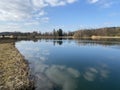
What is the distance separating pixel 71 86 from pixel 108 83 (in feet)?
7.77

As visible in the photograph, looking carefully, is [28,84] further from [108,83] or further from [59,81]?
[108,83]

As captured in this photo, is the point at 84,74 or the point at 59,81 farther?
the point at 84,74

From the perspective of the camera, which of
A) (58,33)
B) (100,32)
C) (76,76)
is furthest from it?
(58,33)

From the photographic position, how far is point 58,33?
139625mm

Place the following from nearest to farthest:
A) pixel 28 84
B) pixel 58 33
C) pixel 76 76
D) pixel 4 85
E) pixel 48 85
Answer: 1. pixel 4 85
2. pixel 28 84
3. pixel 48 85
4. pixel 76 76
5. pixel 58 33

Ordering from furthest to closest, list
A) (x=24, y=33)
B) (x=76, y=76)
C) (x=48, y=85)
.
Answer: (x=24, y=33), (x=76, y=76), (x=48, y=85)

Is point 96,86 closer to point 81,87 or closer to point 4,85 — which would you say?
point 81,87

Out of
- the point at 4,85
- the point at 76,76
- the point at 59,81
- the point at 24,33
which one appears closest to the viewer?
the point at 4,85

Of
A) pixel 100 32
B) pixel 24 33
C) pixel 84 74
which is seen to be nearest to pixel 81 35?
pixel 100 32

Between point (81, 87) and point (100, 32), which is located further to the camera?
point (100, 32)

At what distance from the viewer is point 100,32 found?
126812 millimetres

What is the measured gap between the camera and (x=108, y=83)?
991 cm

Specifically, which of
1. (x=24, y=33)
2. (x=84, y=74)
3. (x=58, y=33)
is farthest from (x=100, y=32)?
(x=84, y=74)

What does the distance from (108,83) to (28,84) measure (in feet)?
15.8
